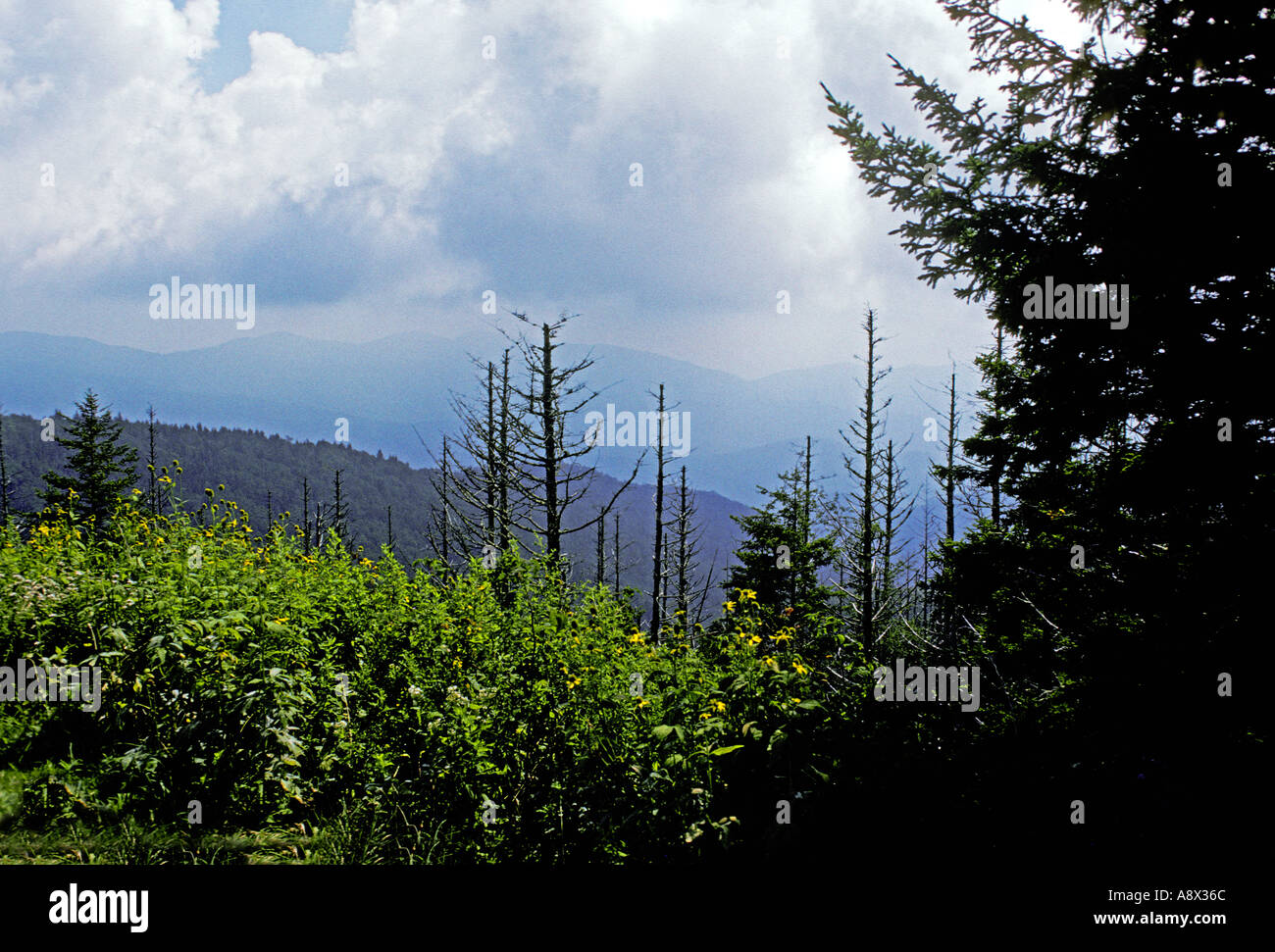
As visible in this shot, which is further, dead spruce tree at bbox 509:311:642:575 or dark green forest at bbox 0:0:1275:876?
dead spruce tree at bbox 509:311:642:575

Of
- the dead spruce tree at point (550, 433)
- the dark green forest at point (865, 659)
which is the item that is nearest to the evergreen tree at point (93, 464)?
the dead spruce tree at point (550, 433)

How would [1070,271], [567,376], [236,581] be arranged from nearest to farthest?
[236,581], [1070,271], [567,376]

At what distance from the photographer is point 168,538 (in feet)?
19.0

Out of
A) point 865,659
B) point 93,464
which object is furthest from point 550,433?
point 93,464

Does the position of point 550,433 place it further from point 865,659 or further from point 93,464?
point 93,464

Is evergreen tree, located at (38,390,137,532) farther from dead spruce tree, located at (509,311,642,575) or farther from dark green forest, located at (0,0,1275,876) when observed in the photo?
dark green forest, located at (0,0,1275,876)

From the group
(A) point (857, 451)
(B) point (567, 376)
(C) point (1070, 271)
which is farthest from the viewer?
(A) point (857, 451)

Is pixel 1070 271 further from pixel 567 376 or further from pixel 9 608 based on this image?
pixel 567 376

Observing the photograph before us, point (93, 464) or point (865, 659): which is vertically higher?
point (93, 464)

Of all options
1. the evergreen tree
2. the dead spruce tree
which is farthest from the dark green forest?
the evergreen tree

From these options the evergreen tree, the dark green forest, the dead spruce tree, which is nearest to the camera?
the dark green forest
